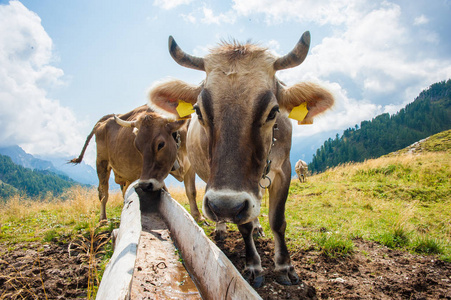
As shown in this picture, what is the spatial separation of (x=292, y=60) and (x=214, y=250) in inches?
75.7

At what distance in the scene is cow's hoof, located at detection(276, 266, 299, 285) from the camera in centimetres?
285

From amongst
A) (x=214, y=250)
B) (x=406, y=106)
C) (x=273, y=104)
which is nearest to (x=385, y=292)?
(x=214, y=250)

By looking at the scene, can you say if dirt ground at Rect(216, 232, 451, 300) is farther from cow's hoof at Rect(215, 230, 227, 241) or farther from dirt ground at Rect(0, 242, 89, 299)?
dirt ground at Rect(0, 242, 89, 299)

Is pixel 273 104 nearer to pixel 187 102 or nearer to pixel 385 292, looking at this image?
pixel 187 102

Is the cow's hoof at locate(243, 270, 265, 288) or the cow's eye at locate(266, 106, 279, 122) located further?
the cow's hoof at locate(243, 270, 265, 288)

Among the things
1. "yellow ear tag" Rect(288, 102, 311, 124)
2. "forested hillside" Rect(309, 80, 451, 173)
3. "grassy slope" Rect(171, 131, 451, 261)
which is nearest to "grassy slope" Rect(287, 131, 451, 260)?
"grassy slope" Rect(171, 131, 451, 261)

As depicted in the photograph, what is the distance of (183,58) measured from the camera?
9.75 feet

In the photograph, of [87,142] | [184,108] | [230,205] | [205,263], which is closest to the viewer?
[230,205]

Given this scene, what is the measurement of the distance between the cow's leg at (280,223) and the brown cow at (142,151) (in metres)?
2.42

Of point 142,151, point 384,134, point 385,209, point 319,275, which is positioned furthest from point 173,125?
point 384,134

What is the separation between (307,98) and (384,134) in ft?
356

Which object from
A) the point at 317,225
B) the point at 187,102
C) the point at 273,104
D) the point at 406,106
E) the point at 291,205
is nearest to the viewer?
the point at 273,104

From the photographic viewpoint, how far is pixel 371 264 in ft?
11.2

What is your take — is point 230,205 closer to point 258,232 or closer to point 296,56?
point 296,56
